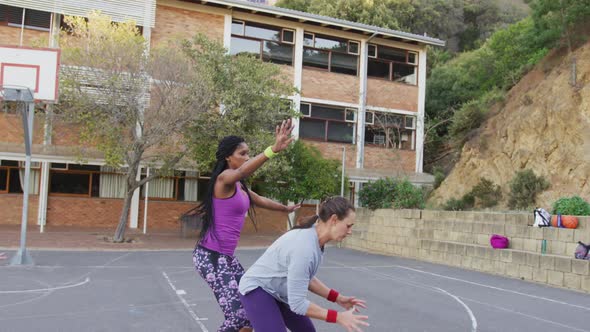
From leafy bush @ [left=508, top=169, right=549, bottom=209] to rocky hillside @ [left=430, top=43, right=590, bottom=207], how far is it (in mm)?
264

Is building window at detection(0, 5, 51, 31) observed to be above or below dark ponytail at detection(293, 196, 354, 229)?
above

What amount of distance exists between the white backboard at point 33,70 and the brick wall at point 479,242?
11.2m

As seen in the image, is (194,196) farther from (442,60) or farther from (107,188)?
(442,60)

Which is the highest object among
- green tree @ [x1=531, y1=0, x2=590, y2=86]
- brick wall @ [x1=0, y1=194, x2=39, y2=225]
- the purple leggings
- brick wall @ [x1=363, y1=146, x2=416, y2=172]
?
green tree @ [x1=531, y1=0, x2=590, y2=86]

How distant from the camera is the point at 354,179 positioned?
24.8 m

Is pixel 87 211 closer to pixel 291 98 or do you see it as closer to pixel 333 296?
pixel 291 98

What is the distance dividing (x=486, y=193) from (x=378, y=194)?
14.4 ft

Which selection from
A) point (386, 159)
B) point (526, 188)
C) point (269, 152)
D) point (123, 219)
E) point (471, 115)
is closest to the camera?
point (269, 152)

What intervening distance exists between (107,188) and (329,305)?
57.1 ft

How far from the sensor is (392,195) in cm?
2089

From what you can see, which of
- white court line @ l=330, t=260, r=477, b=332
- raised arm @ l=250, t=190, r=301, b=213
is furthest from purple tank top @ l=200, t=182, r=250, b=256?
white court line @ l=330, t=260, r=477, b=332

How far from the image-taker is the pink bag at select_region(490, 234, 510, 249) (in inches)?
559

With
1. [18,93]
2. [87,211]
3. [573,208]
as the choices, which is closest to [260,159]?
[18,93]

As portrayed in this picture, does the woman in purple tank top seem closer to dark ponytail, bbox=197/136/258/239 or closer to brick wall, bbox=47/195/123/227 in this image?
dark ponytail, bbox=197/136/258/239
